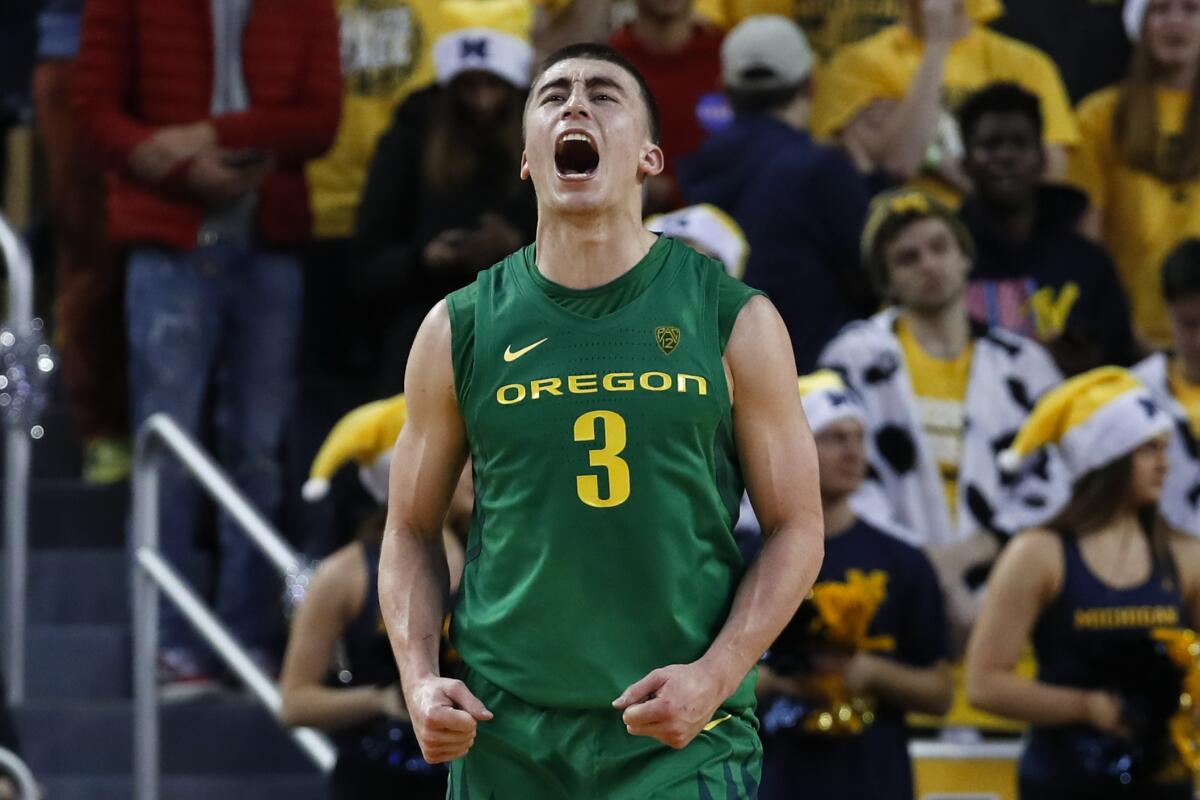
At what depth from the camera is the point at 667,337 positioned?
12.8 feet

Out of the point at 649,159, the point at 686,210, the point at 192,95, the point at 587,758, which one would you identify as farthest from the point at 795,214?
the point at 587,758

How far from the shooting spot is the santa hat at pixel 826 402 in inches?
267

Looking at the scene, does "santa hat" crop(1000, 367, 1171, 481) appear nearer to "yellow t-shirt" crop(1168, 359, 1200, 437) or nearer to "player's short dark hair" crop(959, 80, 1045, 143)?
"yellow t-shirt" crop(1168, 359, 1200, 437)

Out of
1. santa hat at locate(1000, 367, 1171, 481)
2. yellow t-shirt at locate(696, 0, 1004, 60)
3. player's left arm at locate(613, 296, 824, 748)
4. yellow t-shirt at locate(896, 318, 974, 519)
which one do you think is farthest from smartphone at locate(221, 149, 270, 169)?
player's left arm at locate(613, 296, 824, 748)

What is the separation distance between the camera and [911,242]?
787 centimetres

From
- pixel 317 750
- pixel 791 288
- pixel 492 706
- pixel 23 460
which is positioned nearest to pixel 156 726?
pixel 317 750

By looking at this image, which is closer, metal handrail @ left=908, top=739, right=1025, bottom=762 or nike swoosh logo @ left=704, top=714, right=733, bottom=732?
nike swoosh logo @ left=704, top=714, right=733, bottom=732

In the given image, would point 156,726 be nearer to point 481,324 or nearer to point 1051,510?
point 1051,510

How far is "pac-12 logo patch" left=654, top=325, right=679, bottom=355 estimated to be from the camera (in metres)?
3.90

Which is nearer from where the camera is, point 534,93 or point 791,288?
point 534,93

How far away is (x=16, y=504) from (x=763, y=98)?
110 inches

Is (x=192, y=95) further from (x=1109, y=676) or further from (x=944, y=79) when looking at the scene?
(x=1109, y=676)

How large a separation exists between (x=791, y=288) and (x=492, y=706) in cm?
425

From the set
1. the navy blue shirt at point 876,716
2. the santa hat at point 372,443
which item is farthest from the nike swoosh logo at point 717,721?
the santa hat at point 372,443
